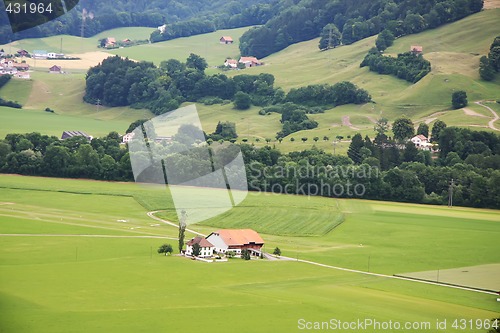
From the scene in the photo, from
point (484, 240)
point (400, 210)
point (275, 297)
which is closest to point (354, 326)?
point (275, 297)

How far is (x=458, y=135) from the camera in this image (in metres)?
91.4

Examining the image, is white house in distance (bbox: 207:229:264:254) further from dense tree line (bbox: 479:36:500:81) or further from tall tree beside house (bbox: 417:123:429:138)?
dense tree line (bbox: 479:36:500:81)

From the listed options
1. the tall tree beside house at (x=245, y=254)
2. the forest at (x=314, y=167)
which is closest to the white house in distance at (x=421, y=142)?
the forest at (x=314, y=167)

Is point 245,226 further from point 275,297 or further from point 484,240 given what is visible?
point 275,297

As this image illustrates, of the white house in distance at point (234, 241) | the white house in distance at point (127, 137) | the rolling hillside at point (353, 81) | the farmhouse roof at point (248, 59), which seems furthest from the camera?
the farmhouse roof at point (248, 59)

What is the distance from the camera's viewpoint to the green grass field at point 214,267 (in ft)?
126

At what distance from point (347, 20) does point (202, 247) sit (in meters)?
102

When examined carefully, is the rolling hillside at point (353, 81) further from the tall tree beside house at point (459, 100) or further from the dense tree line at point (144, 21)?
the dense tree line at point (144, 21)

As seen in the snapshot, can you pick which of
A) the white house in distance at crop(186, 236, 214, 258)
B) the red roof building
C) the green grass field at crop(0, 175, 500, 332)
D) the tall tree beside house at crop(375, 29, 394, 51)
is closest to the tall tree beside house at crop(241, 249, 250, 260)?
the green grass field at crop(0, 175, 500, 332)

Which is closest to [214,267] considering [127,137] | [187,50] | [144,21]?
[127,137]

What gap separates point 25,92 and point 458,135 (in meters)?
52.2

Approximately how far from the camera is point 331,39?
141250 millimetres

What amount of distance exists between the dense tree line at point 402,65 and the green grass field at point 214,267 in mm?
46390

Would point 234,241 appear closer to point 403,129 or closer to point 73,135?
point 73,135
